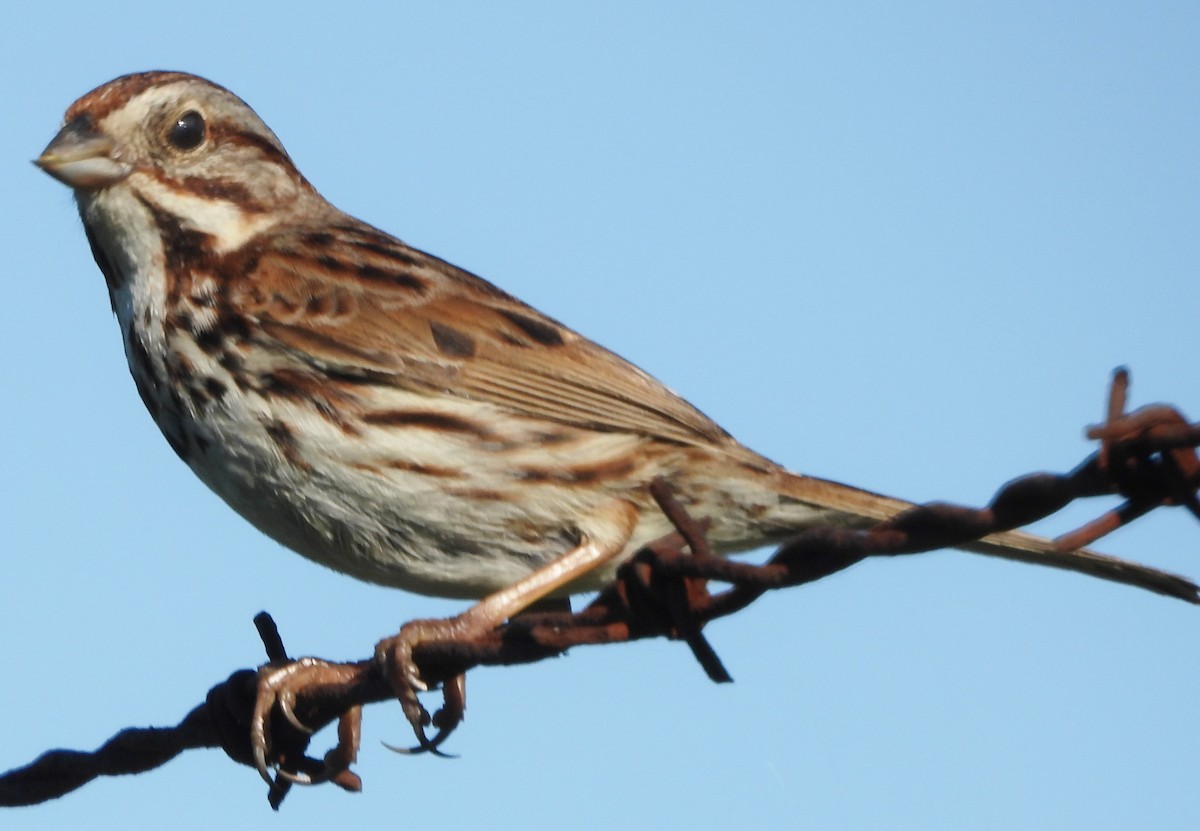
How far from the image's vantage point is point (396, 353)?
18.1 feet

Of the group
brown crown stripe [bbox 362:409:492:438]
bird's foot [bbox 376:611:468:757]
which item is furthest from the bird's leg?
brown crown stripe [bbox 362:409:492:438]

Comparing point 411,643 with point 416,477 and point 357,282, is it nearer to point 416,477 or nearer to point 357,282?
point 416,477

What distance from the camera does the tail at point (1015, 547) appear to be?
13.6 ft

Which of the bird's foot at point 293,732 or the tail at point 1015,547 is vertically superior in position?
the tail at point 1015,547

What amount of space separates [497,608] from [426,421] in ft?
2.20

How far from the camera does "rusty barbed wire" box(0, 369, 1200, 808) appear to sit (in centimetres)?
258

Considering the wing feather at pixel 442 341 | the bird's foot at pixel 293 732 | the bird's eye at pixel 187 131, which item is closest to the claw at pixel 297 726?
the bird's foot at pixel 293 732

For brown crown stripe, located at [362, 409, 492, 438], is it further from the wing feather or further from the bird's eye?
the bird's eye

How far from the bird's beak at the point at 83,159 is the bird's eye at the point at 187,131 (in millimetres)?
242

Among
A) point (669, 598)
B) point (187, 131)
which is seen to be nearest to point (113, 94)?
point (187, 131)

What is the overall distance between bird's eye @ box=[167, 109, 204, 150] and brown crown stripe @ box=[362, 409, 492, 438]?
1365 millimetres

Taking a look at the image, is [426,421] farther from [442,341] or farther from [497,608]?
[497,608]

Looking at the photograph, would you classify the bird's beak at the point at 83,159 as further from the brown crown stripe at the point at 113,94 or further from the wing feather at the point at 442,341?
the wing feather at the point at 442,341

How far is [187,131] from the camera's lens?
5.98 m
